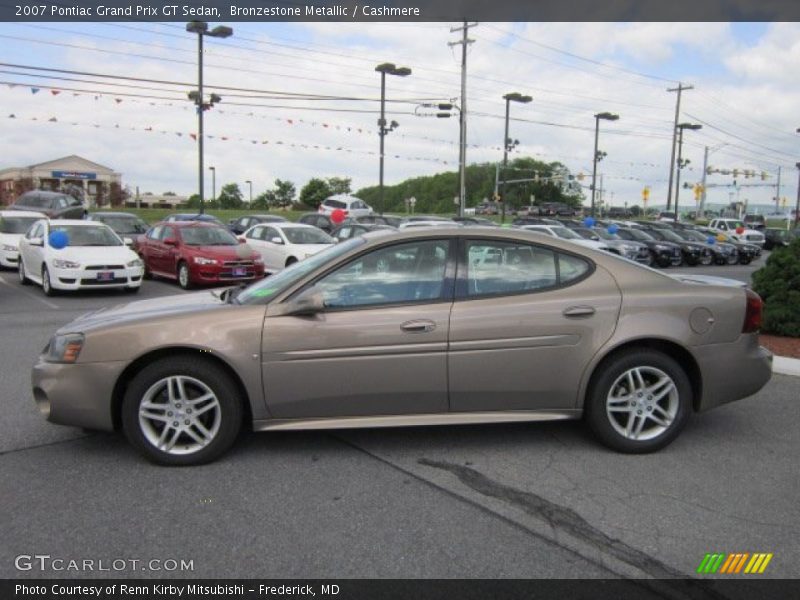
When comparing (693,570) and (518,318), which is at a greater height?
(518,318)

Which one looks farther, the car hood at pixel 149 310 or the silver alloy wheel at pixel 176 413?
the car hood at pixel 149 310

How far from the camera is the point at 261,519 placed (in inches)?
137

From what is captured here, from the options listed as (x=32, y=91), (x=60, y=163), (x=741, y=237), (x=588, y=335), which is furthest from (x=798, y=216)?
(x=60, y=163)

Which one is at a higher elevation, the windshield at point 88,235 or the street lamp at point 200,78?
the street lamp at point 200,78

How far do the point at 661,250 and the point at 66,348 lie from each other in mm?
26068

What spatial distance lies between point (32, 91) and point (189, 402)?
24360mm

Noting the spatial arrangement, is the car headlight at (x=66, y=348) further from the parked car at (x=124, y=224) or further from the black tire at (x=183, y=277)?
the parked car at (x=124, y=224)

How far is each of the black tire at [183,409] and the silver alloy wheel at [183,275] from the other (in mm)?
11341

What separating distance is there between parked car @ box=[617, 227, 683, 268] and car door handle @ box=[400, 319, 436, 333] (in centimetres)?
2481

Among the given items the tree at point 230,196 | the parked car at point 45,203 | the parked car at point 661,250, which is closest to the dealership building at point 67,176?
the tree at point 230,196

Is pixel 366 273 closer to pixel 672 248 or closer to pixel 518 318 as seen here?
pixel 518 318

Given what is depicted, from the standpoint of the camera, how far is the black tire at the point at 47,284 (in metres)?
13.0

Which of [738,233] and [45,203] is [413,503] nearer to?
[45,203]

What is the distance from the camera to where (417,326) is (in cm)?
417
